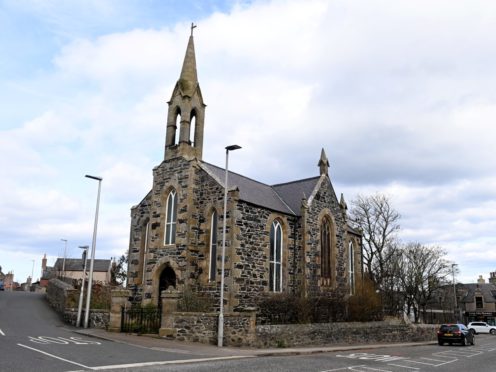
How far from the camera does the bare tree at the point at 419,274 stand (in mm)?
49750

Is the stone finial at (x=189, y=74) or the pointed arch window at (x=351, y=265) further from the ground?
the stone finial at (x=189, y=74)

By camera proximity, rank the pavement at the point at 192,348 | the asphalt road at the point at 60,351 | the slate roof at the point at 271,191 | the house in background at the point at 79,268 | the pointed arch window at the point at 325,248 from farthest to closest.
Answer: the house in background at the point at 79,268 → the pointed arch window at the point at 325,248 → the slate roof at the point at 271,191 → the pavement at the point at 192,348 → the asphalt road at the point at 60,351

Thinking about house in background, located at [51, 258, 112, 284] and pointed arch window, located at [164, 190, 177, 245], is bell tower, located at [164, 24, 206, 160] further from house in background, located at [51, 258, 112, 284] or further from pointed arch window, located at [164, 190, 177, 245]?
house in background, located at [51, 258, 112, 284]

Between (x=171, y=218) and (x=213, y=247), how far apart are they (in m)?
3.43

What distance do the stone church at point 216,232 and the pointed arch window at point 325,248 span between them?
70 mm

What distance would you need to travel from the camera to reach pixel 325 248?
31.1m

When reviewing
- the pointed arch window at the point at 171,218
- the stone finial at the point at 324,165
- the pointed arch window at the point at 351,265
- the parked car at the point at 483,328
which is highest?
the stone finial at the point at 324,165

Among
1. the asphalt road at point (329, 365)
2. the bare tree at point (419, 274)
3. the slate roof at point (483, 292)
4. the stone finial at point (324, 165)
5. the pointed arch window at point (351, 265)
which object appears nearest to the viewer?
the asphalt road at point (329, 365)

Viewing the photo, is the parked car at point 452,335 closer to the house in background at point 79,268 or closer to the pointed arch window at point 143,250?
the pointed arch window at point 143,250

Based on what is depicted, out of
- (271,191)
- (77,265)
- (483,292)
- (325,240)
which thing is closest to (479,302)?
(483,292)

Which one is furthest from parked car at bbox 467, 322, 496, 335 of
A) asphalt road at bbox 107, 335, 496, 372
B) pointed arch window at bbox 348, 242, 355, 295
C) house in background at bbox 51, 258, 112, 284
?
house in background at bbox 51, 258, 112, 284

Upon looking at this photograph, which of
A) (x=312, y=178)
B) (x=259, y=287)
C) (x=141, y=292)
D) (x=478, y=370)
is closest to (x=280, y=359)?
(x=478, y=370)

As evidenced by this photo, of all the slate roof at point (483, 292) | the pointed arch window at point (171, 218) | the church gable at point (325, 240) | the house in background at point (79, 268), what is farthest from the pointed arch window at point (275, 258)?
the house in background at point (79, 268)

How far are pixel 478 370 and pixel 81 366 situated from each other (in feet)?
43.0
